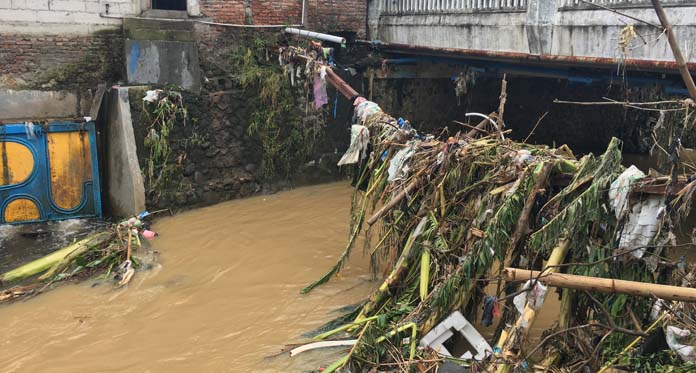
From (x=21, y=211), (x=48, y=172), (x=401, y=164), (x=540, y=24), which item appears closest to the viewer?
(x=401, y=164)

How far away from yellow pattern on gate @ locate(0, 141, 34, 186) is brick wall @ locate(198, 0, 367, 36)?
12.7 feet

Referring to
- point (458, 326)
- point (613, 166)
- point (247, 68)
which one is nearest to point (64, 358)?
point (458, 326)

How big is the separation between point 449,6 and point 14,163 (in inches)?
296

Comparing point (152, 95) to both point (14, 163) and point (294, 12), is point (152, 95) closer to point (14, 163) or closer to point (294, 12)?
point (14, 163)

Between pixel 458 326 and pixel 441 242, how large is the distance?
33.0 inches

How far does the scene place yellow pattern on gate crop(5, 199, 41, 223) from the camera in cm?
905

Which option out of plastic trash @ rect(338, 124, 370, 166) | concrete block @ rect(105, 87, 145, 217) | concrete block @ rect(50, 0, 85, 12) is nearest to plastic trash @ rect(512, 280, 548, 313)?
plastic trash @ rect(338, 124, 370, 166)

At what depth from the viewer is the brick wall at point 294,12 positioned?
421 inches

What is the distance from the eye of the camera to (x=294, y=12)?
11.5 meters

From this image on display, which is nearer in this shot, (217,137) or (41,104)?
(41,104)

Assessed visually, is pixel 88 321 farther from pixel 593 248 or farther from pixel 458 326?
pixel 593 248

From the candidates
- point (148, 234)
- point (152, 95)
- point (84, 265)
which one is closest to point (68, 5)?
point (152, 95)

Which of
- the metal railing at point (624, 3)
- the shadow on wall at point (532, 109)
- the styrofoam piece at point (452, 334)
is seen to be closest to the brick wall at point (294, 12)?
the shadow on wall at point (532, 109)

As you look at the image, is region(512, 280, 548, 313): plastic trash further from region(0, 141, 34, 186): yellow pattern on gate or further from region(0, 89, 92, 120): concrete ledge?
region(0, 89, 92, 120): concrete ledge
